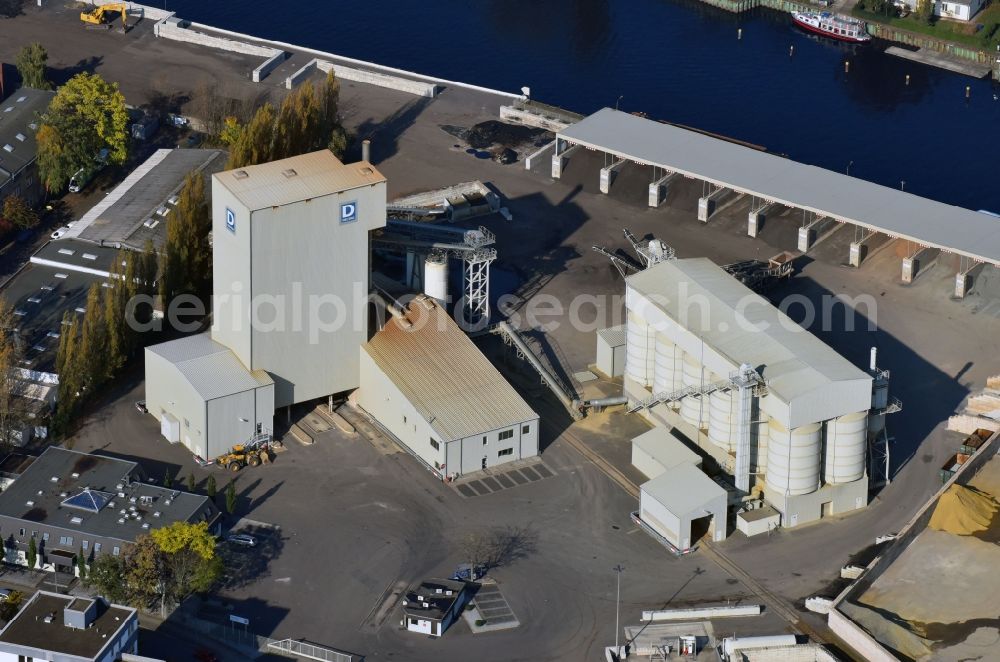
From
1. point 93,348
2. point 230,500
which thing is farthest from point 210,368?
point 230,500

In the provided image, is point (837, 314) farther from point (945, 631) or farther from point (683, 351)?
point (945, 631)

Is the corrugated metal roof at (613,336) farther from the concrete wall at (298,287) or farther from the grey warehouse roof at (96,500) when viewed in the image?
the grey warehouse roof at (96,500)

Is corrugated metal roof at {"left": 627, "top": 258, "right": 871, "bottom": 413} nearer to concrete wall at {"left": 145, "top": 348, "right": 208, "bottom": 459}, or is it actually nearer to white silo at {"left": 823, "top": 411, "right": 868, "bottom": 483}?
white silo at {"left": 823, "top": 411, "right": 868, "bottom": 483}

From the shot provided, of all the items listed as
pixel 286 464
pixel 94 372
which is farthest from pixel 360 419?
pixel 94 372

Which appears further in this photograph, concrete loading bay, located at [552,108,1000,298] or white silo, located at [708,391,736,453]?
concrete loading bay, located at [552,108,1000,298]

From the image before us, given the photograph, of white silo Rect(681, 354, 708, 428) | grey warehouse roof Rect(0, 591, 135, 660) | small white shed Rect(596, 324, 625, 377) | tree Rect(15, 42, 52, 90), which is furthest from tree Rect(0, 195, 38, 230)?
white silo Rect(681, 354, 708, 428)

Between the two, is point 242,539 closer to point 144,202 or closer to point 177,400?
point 177,400
